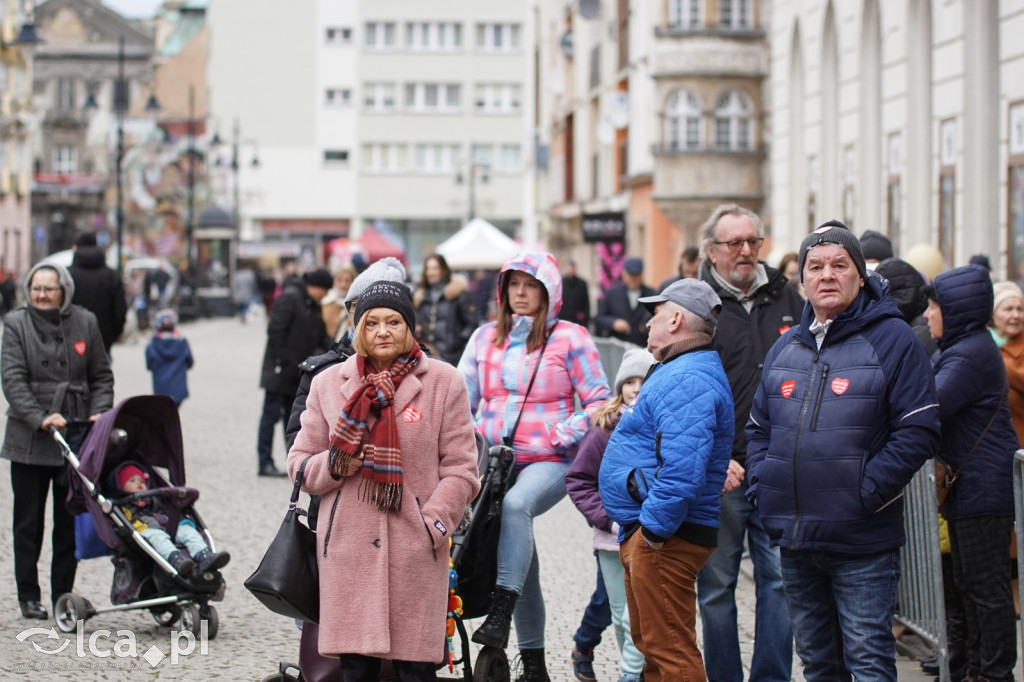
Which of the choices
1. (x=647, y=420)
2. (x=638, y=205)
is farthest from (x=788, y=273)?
(x=638, y=205)

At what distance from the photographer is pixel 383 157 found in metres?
82.8

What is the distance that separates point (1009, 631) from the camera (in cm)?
674

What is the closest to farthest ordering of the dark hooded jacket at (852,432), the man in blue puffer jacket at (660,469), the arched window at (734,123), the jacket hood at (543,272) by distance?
the dark hooded jacket at (852,432) → the man in blue puffer jacket at (660,469) → the jacket hood at (543,272) → the arched window at (734,123)

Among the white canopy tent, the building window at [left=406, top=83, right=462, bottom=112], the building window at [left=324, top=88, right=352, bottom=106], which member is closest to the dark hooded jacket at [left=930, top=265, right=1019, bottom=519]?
the white canopy tent

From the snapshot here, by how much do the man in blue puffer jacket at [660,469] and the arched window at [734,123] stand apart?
30.1 m

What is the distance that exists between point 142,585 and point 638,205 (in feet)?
107

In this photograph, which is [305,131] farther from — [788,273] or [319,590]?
[319,590]

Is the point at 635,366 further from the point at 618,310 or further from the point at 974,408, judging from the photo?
the point at 618,310

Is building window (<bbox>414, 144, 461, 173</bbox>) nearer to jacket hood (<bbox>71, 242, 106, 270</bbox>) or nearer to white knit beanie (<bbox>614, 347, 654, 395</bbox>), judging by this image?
jacket hood (<bbox>71, 242, 106, 270</bbox>)

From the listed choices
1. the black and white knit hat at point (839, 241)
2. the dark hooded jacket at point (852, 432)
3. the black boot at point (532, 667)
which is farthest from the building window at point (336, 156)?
the dark hooded jacket at point (852, 432)

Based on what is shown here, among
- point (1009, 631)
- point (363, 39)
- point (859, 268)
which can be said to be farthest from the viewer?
point (363, 39)

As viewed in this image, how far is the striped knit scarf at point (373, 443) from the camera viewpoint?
541 centimetres

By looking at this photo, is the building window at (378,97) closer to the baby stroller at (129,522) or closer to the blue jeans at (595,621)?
the baby stroller at (129,522)

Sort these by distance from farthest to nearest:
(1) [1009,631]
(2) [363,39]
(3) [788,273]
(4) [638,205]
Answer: (2) [363,39] < (4) [638,205] < (3) [788,273] < (1) [1009,631]
